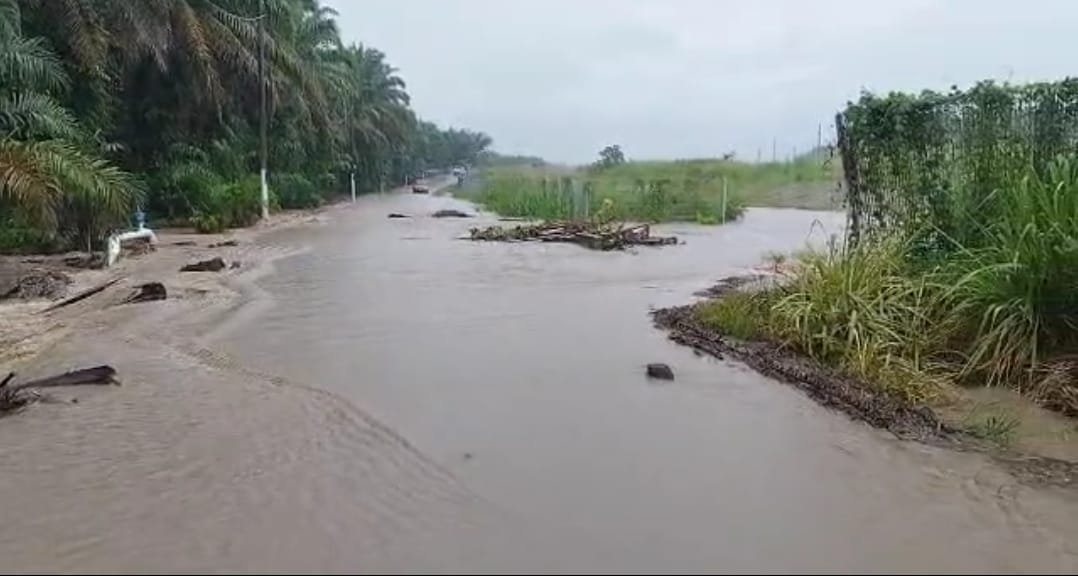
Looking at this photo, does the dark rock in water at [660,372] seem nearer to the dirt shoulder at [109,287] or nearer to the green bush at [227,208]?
the dirt shoulder at [109,287]

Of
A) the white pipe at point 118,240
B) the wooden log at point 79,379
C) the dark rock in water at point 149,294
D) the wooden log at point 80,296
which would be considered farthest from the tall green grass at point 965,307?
the white pipe at point 118,240

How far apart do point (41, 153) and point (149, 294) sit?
8.78 ft

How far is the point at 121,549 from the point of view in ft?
13.9

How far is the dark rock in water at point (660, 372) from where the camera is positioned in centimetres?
760

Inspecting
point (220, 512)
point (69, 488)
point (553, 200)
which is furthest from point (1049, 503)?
point (553, 200)

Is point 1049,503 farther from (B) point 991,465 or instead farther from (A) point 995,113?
(A) point 995,113

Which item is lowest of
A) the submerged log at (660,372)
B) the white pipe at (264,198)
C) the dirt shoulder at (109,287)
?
the submerged log at (660,372)

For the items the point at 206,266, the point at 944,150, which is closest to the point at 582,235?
the point at 206,266

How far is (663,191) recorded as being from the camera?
32094 mm

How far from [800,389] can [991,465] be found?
1706mm

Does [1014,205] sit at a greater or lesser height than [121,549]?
greater

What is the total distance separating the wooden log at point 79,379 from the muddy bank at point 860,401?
475 cm

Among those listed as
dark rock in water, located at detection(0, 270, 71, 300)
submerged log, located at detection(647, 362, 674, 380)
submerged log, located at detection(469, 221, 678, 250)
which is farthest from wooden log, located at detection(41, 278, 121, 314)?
submerged log, located at detection(469, 221, 678, 250)

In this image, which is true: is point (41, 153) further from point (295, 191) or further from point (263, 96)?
point (295, 191)
